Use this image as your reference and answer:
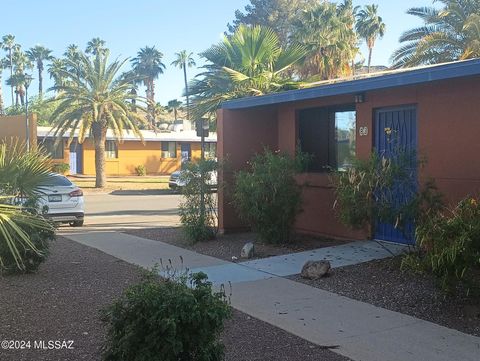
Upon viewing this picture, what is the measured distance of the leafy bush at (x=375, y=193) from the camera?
24.5 feet

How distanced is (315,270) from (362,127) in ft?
11.0

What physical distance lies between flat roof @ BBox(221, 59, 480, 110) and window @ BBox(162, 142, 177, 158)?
1373 inches

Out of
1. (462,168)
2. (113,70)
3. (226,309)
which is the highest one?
(113,70)

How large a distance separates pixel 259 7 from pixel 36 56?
45.7 m

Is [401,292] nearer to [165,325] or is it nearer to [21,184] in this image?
[165,325]

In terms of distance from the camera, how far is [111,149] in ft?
144

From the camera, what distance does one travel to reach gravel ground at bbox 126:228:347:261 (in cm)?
993

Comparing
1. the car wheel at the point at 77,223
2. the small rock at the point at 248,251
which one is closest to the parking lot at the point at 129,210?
the car wheel at the point at 77,223

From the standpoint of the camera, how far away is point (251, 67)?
55.0 feet

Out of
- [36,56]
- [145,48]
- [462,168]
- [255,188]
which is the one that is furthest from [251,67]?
[36,56]

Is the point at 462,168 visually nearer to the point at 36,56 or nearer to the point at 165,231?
the point at 165,231

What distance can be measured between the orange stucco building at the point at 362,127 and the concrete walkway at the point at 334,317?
5.36 feet

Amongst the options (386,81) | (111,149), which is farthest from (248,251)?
(111,149)

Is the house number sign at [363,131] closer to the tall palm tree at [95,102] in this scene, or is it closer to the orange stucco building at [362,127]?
the orange stucco building at [362,127]
